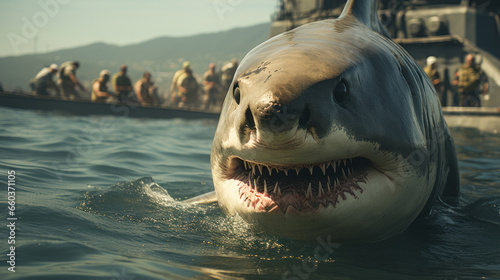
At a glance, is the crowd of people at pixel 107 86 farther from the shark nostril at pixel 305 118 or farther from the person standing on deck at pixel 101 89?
the shark nostril at pixel 305 118

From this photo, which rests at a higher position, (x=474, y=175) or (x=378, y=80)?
(x=378, y=80)

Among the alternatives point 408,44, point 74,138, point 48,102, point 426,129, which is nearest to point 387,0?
point 408,44

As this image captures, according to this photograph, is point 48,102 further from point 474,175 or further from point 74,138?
point 474,175

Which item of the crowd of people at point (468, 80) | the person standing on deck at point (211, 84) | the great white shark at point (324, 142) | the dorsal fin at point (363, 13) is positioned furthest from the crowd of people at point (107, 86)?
the great white shark at point (324, 142)

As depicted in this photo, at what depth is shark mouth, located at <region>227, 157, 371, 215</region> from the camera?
106 inches

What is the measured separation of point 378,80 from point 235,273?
1.28 m

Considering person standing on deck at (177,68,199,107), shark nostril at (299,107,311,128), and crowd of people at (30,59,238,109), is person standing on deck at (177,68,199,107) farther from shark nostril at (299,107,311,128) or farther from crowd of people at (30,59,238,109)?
shark nostril at (299,107,311,128)

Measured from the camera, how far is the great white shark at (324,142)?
95.4 inches

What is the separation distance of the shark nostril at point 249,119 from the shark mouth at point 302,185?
247 millimetres

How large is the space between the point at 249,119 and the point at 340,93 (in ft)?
1.60

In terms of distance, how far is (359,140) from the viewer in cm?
267

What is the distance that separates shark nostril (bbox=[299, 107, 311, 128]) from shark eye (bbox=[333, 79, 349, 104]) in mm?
301

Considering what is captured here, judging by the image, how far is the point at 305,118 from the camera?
7.80ft

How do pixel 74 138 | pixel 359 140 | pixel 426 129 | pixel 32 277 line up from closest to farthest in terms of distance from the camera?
pixel 32 277, pixel 359 140, pixel 426 129, pixel 74 138
